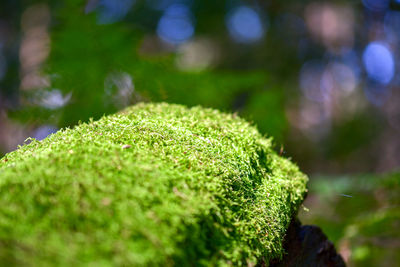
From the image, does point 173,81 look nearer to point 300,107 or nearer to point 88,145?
point 88,145

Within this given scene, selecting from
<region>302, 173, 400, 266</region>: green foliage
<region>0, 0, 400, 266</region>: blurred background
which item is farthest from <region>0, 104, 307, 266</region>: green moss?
<region>302, 173, 400, 266</region>: green foliage

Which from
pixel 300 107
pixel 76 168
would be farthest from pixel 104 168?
pixel 300 107

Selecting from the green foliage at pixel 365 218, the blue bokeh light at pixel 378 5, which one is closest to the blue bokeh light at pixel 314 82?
the blue bokeh light at pixel 378 5

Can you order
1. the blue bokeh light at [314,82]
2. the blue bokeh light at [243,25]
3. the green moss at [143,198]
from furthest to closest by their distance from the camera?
1. the blue bokeh light at [243,25]
2. the blue bokeh light at [314,82]
3. the green moss at [143,198]

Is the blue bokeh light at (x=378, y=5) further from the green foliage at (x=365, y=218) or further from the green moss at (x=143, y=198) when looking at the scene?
the green moss at (x=143, y=198)

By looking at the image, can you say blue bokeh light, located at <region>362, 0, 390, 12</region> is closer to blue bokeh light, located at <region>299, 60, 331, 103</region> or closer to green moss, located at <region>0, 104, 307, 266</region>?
blue bokeh light, located at <region>299, 60, 331, 103</region>

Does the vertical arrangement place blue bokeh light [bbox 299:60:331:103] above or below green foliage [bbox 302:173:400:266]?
above
